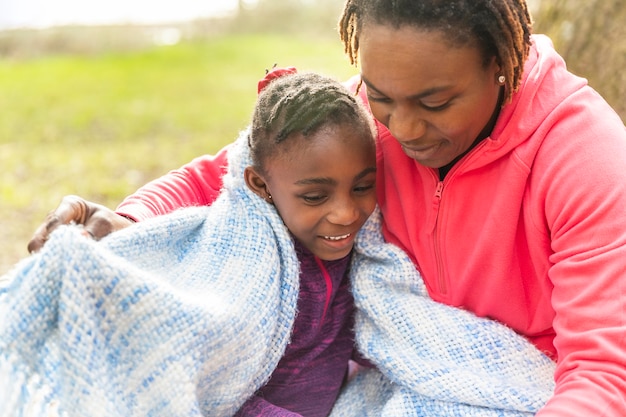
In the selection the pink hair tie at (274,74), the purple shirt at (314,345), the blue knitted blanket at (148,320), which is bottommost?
the purple shirt at (314,345)

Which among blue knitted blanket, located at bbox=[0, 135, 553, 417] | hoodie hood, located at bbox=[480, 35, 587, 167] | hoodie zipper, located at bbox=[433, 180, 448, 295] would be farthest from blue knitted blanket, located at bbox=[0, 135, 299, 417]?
hoodie hood, located at bbox=[480, 35, 587, 167]

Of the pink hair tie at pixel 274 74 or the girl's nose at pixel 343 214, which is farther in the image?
the pink hair tie at pixel 274 74

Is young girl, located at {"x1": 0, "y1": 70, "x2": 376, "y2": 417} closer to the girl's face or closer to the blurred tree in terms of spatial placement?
the girl's face

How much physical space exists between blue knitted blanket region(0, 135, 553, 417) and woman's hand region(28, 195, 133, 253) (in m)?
0.11

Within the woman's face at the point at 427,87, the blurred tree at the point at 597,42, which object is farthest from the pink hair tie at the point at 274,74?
the blurred tree at the point at 597,42

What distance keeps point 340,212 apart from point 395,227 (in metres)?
0.22

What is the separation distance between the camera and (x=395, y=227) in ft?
6.61

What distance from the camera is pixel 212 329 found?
166 centimetres

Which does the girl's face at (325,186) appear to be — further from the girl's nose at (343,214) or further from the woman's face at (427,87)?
the woman's face at (427,87)

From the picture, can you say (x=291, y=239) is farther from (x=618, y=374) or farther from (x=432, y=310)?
(x=618, y=374)

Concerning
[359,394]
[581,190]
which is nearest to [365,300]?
[359,394]

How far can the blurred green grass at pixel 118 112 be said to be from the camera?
5.38 m

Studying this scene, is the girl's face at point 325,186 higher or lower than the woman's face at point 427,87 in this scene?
lower

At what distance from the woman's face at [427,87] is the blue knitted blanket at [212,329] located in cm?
39
